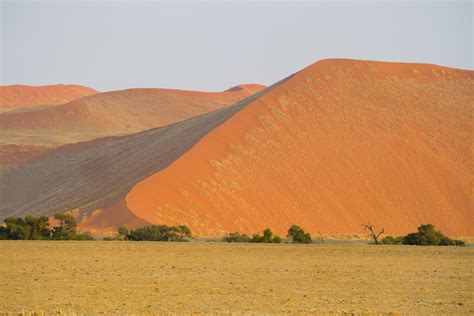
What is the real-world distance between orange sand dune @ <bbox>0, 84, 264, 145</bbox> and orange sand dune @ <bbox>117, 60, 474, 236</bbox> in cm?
5374

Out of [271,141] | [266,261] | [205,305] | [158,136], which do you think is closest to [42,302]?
[205,305]

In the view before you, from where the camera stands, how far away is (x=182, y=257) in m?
32.2

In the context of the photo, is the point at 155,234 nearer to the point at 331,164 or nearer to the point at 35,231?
the point at 35,231

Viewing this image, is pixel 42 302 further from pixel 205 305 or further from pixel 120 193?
pixel 120 193

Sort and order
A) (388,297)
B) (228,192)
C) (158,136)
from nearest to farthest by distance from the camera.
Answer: (388,297)
(228,192)
(158,136)

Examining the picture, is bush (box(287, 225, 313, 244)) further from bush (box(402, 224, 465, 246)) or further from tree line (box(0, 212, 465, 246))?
bush (box(402, 224, 465, 246))

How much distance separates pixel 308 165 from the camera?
63.3m

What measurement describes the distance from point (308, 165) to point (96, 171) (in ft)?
69.4

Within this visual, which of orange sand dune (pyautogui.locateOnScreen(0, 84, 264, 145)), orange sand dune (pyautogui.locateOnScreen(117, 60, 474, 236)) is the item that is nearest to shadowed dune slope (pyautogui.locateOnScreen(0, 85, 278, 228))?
orange sand dune (pyautogui.locateOnScreen(117, 60, 474, 236))

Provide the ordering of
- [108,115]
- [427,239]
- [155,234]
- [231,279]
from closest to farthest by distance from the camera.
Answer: [231,279]
[427,239]
[155,234]
[108,115]

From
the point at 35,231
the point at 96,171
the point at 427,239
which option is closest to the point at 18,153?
the point at 96,171

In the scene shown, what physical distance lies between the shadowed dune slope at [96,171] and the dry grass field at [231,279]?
18.5 meters

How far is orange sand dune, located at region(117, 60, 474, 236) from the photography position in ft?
186

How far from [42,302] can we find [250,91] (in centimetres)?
16728
